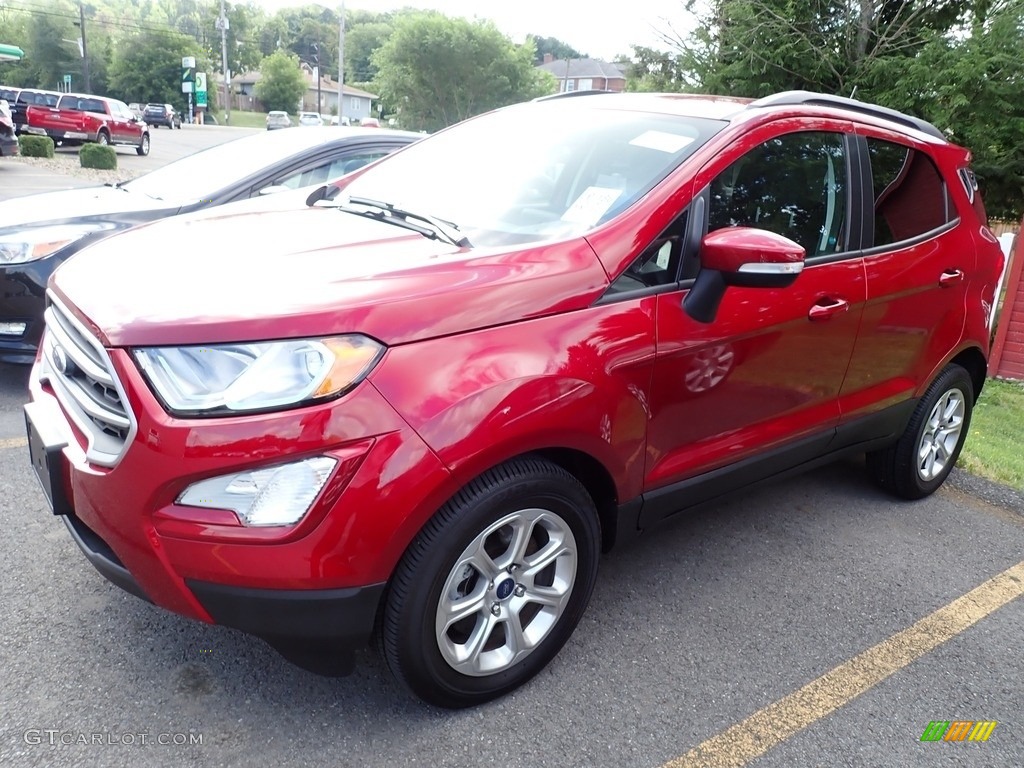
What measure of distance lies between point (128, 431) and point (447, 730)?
3.85 feet

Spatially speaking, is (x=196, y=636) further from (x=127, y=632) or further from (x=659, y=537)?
(x=659, y=537)

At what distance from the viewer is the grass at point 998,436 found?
4.80 metres

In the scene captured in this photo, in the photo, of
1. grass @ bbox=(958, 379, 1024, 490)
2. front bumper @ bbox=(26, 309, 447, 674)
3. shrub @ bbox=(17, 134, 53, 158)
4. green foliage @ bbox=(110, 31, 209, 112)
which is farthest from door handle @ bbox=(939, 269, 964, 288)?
green foliage @ bbox=(110, 31, 209, 112)

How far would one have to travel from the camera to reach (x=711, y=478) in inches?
117

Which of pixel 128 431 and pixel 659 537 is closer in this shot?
pixel 128 431

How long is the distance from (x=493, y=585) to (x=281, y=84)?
A: 3672 inches

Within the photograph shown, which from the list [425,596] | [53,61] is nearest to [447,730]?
[425,596]

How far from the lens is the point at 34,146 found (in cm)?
2223

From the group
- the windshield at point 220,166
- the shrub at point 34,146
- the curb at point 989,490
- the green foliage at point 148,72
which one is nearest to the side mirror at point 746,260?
the curb at point 989,490

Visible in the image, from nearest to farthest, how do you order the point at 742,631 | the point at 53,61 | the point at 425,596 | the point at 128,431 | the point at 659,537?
the point at 128,431
the point at 425,596
the point at 742,631
the point at 659,537
the point at 53,61

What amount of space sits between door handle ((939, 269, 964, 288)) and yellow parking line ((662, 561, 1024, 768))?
50.4 inches

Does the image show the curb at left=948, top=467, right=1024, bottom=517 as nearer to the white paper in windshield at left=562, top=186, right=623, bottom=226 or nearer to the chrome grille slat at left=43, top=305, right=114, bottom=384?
the white paper in windshield at left=562, top=186, right=623, bottom=226

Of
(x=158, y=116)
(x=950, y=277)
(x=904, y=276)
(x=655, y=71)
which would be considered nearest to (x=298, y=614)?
(x=904, y=276)

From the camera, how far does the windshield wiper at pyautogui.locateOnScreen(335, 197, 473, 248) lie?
2.67m
